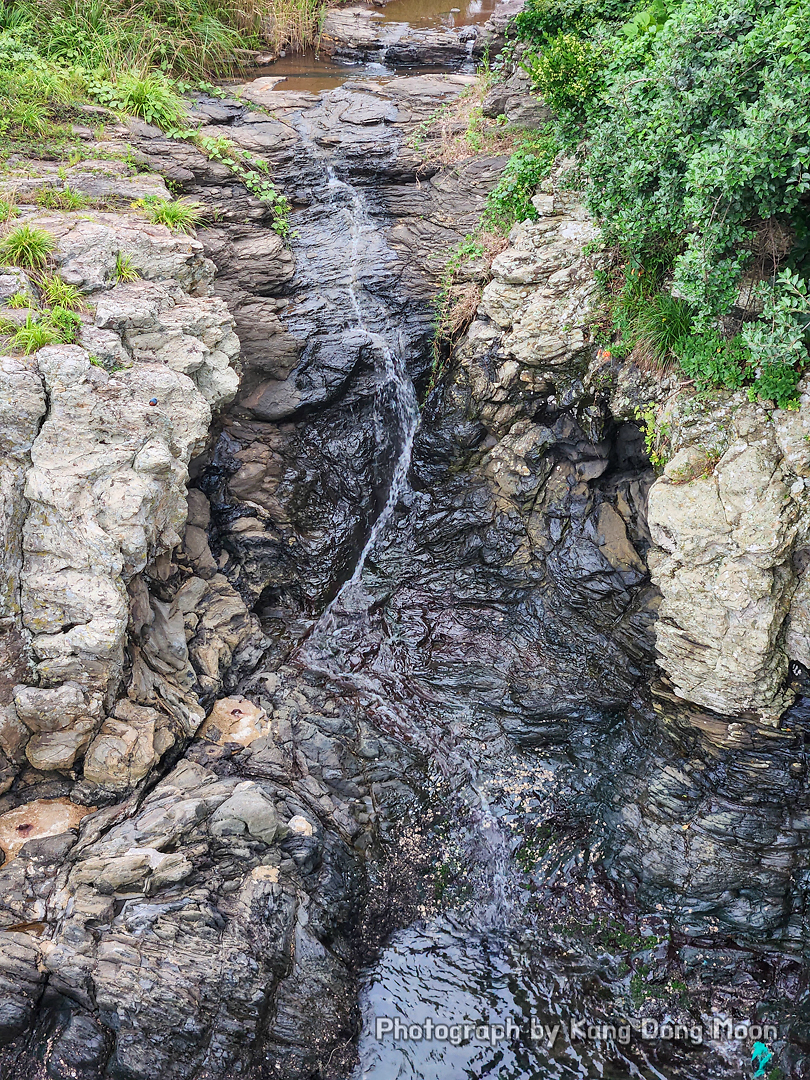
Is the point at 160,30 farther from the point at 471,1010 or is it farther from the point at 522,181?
the point at 471,1010

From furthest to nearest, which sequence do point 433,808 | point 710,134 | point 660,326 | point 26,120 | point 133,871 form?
point 26,120, point 433,808, point 660,326, point 133,871, point 710,134

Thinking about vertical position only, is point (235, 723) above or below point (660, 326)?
below

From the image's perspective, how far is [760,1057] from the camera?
545 cm

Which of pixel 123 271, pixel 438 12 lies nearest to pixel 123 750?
pixel 123 271

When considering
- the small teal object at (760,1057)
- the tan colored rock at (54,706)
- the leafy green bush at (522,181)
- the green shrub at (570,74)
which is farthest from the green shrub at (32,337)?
the small teal object at (760,1057)

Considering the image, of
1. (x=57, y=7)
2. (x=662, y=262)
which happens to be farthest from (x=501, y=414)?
(x=57, y=7)

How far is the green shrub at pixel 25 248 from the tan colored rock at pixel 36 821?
5.10 metres

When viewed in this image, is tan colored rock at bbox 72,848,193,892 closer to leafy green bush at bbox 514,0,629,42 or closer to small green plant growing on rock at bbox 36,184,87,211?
small green plant growing on rock at bbox 36,184,87,211

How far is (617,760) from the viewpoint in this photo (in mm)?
6867

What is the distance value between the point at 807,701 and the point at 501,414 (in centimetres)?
410

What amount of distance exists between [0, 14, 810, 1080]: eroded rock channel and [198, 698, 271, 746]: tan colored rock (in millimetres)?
34

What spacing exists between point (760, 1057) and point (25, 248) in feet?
31.6

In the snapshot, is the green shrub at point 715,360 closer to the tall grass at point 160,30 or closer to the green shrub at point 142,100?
the green shrub at point 142,100

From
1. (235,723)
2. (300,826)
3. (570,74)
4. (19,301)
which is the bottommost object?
(300,826)
